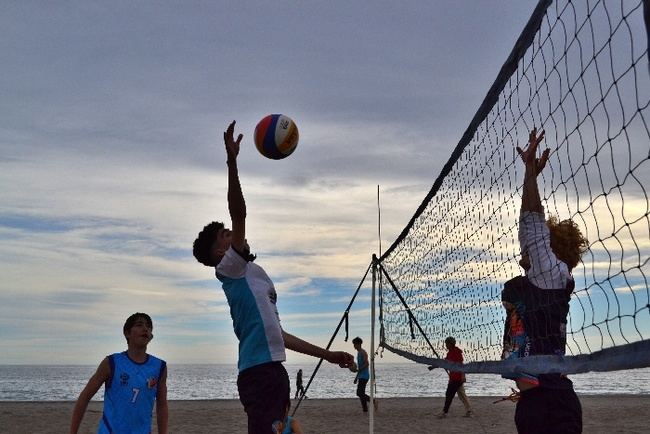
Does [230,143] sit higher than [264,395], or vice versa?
[230,143]

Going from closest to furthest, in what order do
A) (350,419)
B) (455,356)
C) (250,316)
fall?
(250,316) → (455,356) → (350,419)

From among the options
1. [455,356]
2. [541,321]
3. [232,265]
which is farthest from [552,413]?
[455,356]

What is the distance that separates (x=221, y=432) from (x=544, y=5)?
10.3 metres

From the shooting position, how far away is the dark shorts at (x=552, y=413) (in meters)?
3.19

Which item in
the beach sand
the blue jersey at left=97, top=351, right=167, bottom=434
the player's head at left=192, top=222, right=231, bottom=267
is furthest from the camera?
the beach sand

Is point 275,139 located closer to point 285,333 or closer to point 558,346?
point 285,333

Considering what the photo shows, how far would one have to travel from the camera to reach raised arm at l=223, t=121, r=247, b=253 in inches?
134

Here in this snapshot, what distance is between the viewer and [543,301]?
3.32 m

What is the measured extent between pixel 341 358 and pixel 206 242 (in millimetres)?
950

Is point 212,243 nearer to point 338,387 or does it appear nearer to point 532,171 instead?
point 532,171

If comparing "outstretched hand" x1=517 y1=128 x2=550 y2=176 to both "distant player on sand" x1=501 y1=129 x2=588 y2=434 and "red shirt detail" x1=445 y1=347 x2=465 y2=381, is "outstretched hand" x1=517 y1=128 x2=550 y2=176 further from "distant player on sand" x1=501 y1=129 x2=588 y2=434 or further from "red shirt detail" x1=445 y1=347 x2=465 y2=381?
"red shirt detail" x1=445 y1=347 x2=465 y2=381

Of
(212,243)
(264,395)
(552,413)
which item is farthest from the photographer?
(212,243)

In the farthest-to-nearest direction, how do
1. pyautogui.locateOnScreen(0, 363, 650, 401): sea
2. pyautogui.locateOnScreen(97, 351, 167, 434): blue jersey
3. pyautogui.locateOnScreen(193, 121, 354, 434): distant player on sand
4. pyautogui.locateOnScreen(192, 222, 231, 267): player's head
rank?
1. pyautogui.locateOnScreen(0, 363, 650, 401): sea
2. pyautogui.locateOnScreen(97, 351, 167, 434): blue jersey
3. pyautogui.locateOnScreen(192, 222, 231, 267): player's head
4. pyautogui.locateOnScreen(193, 121, 354, 434): distant player on sand

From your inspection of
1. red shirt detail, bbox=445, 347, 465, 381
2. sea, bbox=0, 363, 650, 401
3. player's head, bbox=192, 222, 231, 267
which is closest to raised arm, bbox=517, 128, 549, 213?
player's head, bbox=192, 222, 231, 267
